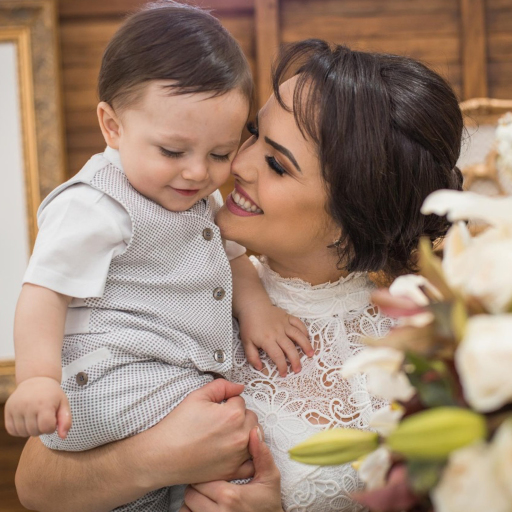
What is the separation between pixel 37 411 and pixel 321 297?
758 mm

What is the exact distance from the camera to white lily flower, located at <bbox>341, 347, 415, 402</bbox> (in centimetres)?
59

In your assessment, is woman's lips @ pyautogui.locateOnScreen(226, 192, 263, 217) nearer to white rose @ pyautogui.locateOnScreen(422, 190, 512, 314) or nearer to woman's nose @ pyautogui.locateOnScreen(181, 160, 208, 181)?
woman's nose @ pyautogui.locateOnScreen(181, 160, 208, 181)

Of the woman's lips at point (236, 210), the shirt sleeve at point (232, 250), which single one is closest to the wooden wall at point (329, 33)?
the shirt sleeve at point (232, 250)

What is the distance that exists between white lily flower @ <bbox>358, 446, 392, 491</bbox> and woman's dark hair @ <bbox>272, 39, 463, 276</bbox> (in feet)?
2.74

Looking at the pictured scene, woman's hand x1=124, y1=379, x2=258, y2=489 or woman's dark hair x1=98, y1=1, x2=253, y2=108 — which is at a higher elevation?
woman's dark hair x1=98, y1=1, x2=253, y2=108

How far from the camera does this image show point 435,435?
478 millimetres

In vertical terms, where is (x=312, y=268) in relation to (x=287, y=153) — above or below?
below

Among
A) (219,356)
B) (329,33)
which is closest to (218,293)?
(219,356)

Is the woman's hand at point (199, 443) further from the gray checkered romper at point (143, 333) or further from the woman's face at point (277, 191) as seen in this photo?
the woman's face at point (277, 191)

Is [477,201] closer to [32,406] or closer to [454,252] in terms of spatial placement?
[454,252]

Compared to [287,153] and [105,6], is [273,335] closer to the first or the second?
[287,153]

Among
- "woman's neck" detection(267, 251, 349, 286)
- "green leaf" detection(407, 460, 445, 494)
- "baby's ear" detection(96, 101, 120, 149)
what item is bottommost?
"woman's neck" detection(267, 251, 349, 286)

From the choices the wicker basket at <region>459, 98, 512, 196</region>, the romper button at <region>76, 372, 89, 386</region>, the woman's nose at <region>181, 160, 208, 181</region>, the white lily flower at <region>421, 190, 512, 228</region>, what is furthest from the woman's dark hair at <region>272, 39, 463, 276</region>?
the wicker basket at <region>459, 98, 512, 196</region>

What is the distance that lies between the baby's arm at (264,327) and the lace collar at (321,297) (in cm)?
4
